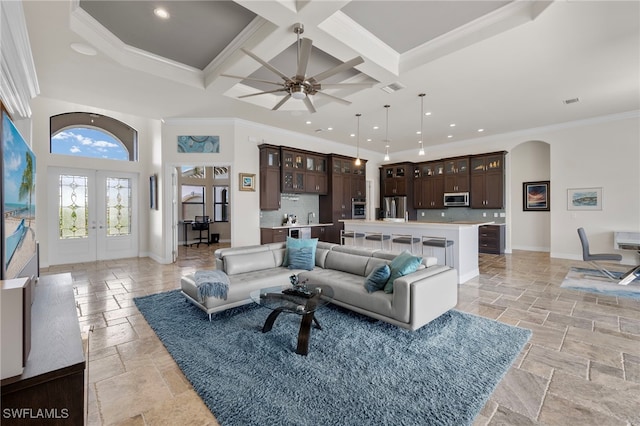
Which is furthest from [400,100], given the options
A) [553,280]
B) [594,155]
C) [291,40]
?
[594,155]

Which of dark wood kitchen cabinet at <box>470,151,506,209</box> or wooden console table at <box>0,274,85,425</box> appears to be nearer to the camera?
wooden console table at <box>0,274,85,425</box>

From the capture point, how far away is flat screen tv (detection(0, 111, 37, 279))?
69.9 inches

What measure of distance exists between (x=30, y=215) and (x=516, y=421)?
411 cm

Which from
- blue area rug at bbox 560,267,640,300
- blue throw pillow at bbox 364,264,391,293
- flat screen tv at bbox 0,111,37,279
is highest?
flat screen tv at bbox 0,111,37,279

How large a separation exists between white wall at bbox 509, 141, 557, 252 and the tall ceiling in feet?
8.00

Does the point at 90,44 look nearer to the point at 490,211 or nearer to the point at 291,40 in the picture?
the point at 291,40

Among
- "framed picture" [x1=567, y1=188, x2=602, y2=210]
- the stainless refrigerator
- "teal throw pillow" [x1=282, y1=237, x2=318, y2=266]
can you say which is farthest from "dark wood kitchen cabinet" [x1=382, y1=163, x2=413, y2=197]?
"teal throw pillow" [x1=282, y1=237, x2=318, y2=266]

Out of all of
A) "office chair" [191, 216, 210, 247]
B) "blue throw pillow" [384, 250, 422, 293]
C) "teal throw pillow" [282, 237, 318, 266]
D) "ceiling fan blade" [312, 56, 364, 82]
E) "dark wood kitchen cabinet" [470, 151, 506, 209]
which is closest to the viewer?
"ceiling fan blade" [312, 56, 364, 82]

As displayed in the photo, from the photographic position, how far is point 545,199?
8195 millimetres

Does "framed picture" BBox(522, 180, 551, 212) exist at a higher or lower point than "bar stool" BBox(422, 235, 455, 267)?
higher

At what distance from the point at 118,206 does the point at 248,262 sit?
515 cm

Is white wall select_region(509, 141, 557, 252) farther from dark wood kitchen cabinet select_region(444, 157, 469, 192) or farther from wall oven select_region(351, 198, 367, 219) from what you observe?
wall oven select_region(351, 198, 367, 219)

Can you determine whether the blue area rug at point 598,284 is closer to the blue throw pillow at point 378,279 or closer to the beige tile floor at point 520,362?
the beige tile floor at point 520,362

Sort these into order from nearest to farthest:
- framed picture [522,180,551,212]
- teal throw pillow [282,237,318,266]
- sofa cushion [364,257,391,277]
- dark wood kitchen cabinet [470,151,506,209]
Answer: sofa cushion [364,257,391,277], teal throw pillow [282,237,318,266], dark wood kitchen cabinet [470,151,506,209], framed picture [522,180,551,212]
